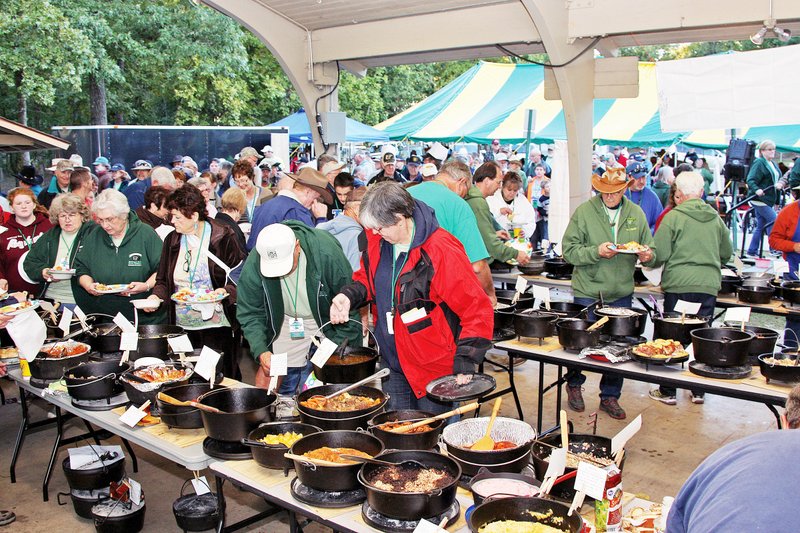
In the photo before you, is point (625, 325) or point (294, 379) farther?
point (625, 325)

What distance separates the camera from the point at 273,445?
2.77 meters

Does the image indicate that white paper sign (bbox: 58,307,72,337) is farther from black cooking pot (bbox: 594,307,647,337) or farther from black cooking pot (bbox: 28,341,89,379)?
black cooking pot (bbox: 594,307,647,337)

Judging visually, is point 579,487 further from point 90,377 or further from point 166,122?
point 166,122

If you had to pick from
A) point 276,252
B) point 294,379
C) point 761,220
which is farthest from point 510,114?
point 276,252

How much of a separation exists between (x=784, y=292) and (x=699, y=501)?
176 inches

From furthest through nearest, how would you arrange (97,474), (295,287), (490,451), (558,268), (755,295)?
(558,268), (755,295), (97,474), (295,287), (490,451)

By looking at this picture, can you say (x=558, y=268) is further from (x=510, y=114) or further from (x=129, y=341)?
(x=510, y=114)

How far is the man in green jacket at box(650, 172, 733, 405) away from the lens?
5.24m

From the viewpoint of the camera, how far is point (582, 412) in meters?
5.64

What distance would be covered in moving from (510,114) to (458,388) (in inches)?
452

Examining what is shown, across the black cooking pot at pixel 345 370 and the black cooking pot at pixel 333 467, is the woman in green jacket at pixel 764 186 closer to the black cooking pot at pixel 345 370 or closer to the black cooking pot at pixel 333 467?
the black cooking pot at pixel 345 370

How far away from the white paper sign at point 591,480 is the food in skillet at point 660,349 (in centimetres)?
184

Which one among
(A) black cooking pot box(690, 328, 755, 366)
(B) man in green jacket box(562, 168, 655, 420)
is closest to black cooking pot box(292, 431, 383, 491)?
(A) black cooking pot box(690, 328, 755, 366)

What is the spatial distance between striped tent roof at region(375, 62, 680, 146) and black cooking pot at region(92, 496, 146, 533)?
10624 mm
